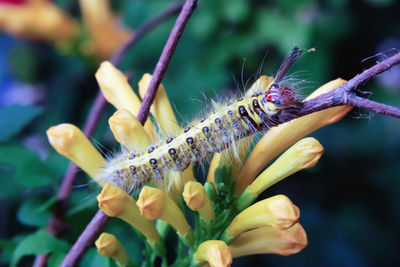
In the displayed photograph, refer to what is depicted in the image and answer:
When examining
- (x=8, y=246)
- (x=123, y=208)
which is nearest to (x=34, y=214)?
(x=8, y=246)

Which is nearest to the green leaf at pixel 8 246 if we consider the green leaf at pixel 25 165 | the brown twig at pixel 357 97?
the green leaf at pixel 25 165

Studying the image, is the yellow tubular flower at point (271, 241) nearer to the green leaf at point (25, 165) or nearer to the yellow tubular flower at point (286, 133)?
the yellow tubular flower at point (286, 133)

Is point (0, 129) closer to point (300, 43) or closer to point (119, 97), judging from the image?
point (119, 97)

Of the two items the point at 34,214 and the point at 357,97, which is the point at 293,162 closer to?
the point at 357,97

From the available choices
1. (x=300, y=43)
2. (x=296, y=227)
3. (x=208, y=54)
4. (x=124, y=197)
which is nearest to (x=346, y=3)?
(x=300, y=43)

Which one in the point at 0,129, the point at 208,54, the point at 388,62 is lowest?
the point at 208,54

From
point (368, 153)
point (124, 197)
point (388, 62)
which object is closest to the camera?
point (388, 62)

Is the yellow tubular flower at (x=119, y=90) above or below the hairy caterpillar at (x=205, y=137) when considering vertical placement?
above
